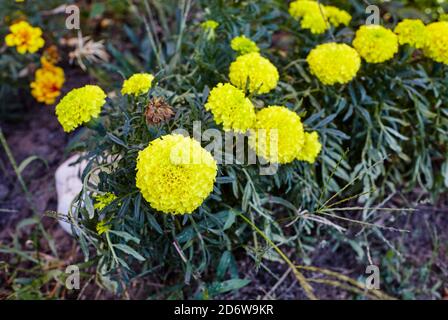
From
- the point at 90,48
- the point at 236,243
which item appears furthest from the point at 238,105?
the point at 90,48

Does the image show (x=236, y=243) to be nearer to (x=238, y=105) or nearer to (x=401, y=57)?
(x=238, y=105)

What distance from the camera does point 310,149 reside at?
6.05 feet

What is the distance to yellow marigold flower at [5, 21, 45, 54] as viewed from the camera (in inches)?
96.7

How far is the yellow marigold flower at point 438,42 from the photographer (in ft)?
6.55

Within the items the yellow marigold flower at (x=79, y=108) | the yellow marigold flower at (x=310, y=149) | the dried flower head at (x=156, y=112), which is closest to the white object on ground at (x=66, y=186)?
the yellow marigold flower at (x=79, y=108)

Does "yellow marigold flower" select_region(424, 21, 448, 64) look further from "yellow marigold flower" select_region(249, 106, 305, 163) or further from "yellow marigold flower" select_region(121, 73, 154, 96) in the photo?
"yellow marigold flower" select_region(121, 73, 154, 96)

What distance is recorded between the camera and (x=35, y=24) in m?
2.72

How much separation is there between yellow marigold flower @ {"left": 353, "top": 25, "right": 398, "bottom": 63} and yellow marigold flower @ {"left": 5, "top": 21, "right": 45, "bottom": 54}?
5.18 ft

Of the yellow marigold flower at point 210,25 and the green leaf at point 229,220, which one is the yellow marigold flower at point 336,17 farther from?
the green leaf at point 229,220

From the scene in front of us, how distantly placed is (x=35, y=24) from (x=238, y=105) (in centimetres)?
163

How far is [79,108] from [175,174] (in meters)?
0.47

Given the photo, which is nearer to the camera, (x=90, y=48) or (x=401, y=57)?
(x=401, y=57)

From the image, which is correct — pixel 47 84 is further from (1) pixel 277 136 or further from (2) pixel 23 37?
(1) pixel 277 136

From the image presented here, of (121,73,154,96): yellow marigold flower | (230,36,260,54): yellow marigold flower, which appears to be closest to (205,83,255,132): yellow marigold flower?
(121,73,154,96): yellow marigold flower
